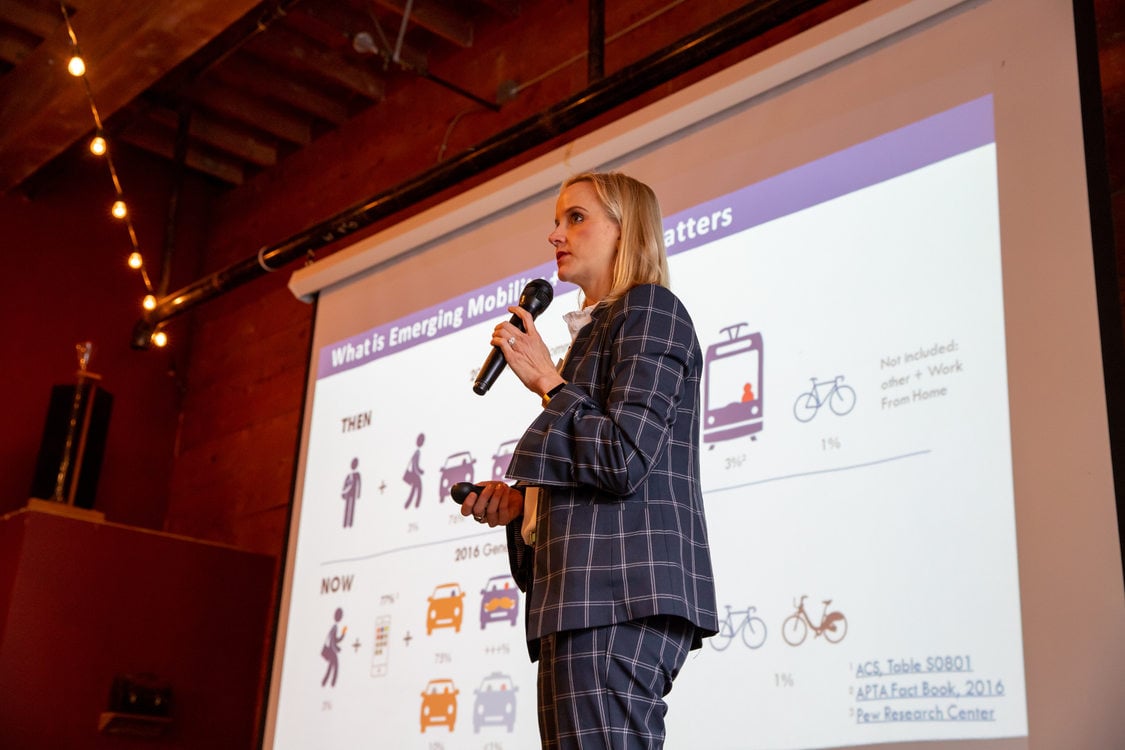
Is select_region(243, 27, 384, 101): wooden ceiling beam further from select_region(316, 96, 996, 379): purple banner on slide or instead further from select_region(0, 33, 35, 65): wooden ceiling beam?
select_region(316, 96, 996, 379): purple banner on slide

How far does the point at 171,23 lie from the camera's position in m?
3.95

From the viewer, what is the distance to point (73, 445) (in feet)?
14.6

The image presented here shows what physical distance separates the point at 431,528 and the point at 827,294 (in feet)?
→ 4.45

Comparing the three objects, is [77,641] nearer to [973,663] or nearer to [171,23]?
[171,23]

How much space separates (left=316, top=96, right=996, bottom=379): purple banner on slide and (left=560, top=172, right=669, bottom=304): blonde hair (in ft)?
2.72

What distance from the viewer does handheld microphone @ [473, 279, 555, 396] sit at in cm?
168

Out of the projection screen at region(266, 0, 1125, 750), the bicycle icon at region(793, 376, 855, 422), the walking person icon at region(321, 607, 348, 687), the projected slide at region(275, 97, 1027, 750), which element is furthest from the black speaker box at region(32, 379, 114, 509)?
the bicycle icon at region(793, 376, 855, 422)

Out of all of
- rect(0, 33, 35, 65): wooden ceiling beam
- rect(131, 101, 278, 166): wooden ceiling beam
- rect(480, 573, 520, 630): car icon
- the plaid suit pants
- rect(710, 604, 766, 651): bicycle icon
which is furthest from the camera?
rect(131, 101, 278, 166): wooden ceiling beam

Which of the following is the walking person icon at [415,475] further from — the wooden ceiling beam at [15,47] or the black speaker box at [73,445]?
the wooden ceiling beam at [15,47]

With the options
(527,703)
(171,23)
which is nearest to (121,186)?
(171,23)

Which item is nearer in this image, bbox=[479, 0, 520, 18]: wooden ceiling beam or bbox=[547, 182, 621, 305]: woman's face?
bbox=[547, 182, 621, 305]: woman's face

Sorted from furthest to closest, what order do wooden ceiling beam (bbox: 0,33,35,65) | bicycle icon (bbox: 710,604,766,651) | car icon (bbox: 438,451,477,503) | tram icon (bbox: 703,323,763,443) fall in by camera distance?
1. wooden ceiling beam (bbox: 0,33,35,65)
2. car icon (bbox: 438,451,477,503)
3. tram icon (bbox: 703,323,763,443)
4. bicycle icon (bbox: 710,604,766,651)

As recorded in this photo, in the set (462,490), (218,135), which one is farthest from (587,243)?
(218,135)

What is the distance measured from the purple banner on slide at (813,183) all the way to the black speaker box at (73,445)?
1879 millimetres
